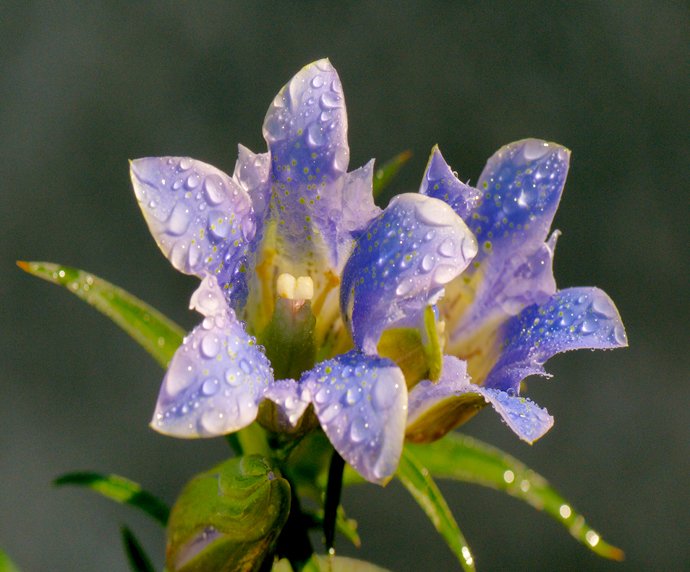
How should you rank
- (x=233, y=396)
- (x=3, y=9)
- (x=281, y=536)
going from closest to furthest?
(x=233, y=396)
(x=281, y=536)
(x=3, y=9)

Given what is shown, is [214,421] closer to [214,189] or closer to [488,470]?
[214,189]

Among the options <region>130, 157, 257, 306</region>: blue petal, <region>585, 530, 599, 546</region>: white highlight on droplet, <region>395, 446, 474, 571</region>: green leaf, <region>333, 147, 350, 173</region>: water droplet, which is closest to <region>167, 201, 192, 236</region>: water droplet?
<region>130, 157, 257, 306</region>: blue petal

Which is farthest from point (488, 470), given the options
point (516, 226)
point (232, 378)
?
point (232, 378)

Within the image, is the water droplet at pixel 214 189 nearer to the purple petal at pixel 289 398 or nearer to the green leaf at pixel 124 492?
the purple petal at pixel 289 398

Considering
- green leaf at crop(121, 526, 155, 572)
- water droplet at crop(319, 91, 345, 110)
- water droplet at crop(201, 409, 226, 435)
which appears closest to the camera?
water droplet at crop(201, 409, 226, 435)

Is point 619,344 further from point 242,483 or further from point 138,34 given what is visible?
point 138,34

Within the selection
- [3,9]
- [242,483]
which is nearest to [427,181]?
[242,483]

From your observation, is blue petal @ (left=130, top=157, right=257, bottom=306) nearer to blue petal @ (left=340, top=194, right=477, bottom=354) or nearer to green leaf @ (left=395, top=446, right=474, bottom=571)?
blue petal @ (left=340, top=194, right=477, bottom=354)
